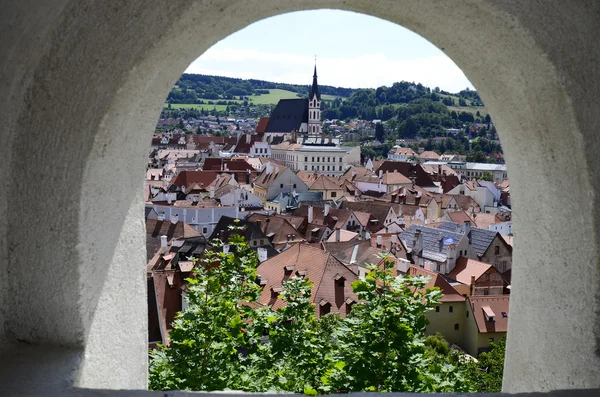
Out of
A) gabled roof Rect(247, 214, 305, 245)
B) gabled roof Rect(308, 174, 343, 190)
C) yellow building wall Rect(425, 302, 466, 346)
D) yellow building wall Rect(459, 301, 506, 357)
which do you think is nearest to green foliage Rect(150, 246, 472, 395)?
yellow building wall Rect(459, 301, 506, 357)

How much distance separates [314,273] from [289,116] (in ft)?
271

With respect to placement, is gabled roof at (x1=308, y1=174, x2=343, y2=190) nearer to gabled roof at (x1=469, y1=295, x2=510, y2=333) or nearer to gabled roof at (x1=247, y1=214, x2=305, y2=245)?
gabled roof at (x1=247, y1=214, x2=305, y2=245)

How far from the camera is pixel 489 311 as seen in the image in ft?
79.8

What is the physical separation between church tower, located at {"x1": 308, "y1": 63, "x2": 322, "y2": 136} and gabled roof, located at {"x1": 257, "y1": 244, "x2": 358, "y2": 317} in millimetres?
76375

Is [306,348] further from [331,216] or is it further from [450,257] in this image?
[331,216]

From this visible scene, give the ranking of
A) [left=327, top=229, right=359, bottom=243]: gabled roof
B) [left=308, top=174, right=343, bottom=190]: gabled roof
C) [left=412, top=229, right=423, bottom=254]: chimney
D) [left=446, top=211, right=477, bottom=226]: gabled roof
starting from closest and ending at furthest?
[left=412, top=229, right=423, bottom=254]: chimney, [left=327, top=229, right=359, bottom=243]: gabled roof, [left=446, top=211, right=477, bottom=226]: gabled roof, [left=308, top=174, right=343, bottom=190]: gabled roof

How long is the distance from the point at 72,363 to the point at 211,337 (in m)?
1.17

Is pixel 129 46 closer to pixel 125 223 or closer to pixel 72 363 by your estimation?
pixel 125 223

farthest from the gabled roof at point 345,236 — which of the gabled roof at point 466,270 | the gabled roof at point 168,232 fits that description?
the gabled roof at point 168,232

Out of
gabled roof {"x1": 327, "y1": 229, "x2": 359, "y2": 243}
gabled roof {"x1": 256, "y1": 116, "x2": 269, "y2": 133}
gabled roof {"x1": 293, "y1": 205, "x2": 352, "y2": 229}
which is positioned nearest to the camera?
gabled roof {"x1": 327, "y1": 229, "x2": 359, "y2": 243}

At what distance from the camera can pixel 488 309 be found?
2453cm

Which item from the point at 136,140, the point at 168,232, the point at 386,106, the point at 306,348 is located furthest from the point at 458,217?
the point at 386,106

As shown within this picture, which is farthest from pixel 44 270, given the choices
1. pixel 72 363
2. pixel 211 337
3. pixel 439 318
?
pixel 439 318

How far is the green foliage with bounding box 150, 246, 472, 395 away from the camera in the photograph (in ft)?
8.99
